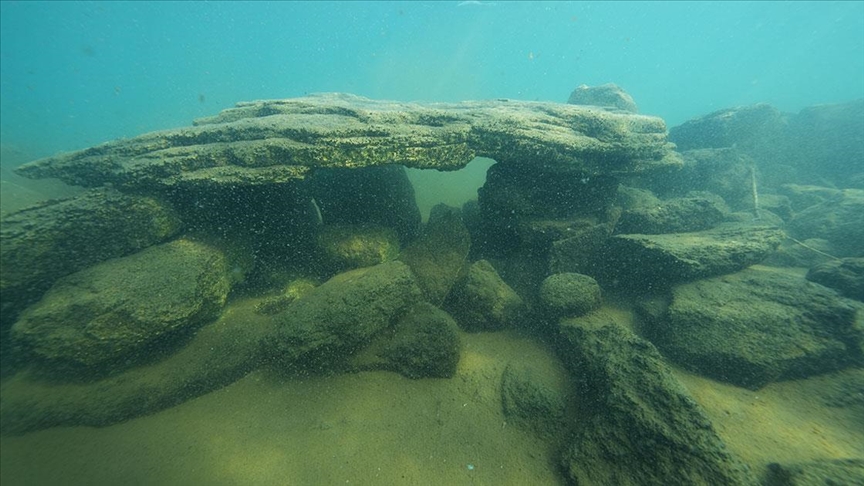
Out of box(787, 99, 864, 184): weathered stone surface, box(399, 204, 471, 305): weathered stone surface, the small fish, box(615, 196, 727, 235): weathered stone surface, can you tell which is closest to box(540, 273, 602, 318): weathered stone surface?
box(399, 204, 471, 305): weathered stone surface

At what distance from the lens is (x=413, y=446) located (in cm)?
354

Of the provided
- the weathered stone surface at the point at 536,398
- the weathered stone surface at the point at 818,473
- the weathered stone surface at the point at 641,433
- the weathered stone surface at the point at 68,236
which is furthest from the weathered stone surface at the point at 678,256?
the weathered stone surface at the point at 68,236

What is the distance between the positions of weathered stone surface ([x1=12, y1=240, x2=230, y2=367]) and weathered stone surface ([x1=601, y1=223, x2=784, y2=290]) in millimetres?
6440

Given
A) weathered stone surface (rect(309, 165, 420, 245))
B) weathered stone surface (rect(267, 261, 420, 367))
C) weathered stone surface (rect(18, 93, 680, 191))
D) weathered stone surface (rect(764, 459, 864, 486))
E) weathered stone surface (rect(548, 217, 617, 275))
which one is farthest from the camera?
weathered stone surface (rect(309, 165, 420, 245))

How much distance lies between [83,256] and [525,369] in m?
6.23

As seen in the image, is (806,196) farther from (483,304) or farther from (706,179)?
(483,304)

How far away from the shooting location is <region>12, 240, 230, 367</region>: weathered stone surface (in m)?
3.68

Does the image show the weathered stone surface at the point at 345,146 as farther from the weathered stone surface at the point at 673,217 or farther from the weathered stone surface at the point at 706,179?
the weathered stone surface at the point at 706,179

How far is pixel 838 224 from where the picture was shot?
7.48 m

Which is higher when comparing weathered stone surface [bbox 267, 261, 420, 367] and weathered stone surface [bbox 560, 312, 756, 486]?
weathered stone surface [bbox 267, 261, 420, 367]

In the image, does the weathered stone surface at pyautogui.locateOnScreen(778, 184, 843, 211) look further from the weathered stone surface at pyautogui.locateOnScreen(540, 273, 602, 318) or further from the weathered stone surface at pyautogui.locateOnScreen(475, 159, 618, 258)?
the weathered stone surface at pyautogui.locateOnScreen(540, 273, 602, 318)

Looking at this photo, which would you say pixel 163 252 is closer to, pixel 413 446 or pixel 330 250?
pixel 330 250

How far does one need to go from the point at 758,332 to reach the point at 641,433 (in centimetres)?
259

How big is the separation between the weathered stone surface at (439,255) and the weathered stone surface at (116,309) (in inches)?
119
